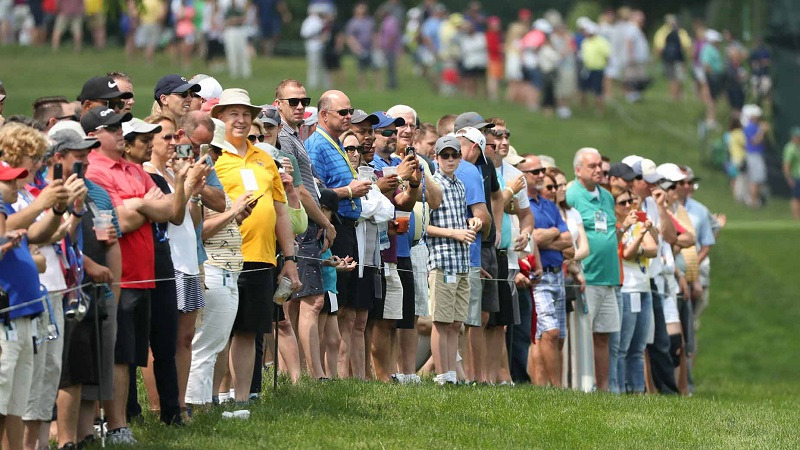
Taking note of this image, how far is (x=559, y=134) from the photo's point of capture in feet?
124

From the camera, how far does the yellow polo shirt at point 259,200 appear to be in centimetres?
1125

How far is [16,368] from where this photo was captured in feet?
29.0

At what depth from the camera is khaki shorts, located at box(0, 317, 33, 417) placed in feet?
28.7

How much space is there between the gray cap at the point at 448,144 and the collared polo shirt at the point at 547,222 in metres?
2.34

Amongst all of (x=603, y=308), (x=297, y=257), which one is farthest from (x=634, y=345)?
(x=297, y=257)

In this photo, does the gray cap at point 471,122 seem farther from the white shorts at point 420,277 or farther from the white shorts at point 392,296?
the white shorts at point 392,296

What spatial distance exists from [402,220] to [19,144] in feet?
16.8

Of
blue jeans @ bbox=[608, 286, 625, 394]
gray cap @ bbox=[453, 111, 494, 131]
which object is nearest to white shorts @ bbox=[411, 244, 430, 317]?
gray cap @ bbox=[453, 111, 494, 131]

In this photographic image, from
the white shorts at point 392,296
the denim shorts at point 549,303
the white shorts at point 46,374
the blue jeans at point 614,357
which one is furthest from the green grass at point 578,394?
the denim shorts at point 549,303

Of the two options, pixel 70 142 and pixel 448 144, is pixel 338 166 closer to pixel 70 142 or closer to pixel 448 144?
pixel 448 144

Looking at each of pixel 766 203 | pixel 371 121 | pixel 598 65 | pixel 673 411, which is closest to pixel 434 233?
pixel 371 121

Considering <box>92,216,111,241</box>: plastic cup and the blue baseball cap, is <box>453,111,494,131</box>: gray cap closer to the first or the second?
the blue baseball cap

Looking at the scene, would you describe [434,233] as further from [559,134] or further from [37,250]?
[559,134]

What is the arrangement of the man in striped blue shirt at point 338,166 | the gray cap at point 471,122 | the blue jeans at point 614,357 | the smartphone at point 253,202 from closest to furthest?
the smartphone at point 253,202
the man in striped blue shirt at point 338,166
the gray cap at point 471,122
the blue jeans at point 614,357
